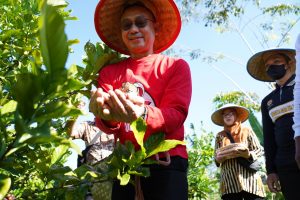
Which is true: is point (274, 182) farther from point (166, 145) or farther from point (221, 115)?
point (221, 115)

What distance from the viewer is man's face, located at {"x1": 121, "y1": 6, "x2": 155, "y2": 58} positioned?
1622mm

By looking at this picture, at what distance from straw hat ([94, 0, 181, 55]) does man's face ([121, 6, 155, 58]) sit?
6 centimetres

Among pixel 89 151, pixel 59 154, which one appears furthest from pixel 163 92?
pixel 89 151

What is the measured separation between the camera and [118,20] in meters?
1.79

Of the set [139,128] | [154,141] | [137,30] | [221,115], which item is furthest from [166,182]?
[221,115]

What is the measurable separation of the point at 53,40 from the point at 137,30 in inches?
43.4

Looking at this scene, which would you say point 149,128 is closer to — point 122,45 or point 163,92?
point 163,92

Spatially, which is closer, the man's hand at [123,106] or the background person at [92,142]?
the man's hand at [123,106]

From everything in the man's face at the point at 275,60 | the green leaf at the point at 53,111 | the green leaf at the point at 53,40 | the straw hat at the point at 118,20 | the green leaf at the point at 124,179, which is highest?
the man's face at the point at 275,60

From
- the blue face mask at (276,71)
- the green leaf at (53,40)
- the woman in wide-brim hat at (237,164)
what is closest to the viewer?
the green leaf at (53,40)

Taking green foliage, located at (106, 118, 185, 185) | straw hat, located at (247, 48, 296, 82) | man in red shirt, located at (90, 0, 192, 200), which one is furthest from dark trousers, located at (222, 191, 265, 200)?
green foliage, located at (106, 118, 185, 185)

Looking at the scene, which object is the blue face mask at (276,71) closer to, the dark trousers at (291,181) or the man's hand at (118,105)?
the dark trousers at (291,181)

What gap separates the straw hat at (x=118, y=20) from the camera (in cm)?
171

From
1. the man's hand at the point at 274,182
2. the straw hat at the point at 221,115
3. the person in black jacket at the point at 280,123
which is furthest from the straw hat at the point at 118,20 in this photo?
the straw hat at the point at 221,115
